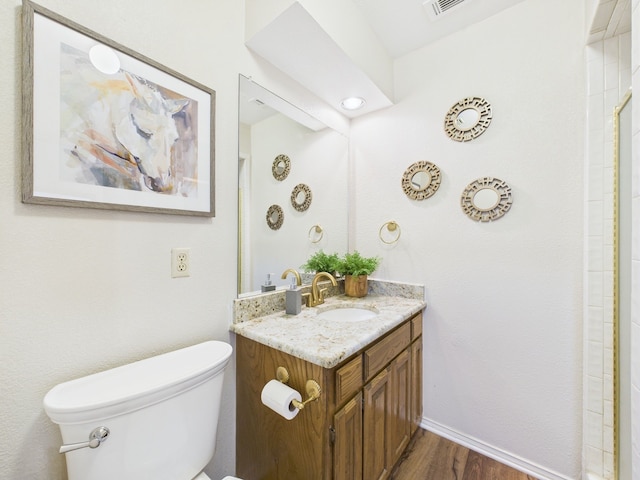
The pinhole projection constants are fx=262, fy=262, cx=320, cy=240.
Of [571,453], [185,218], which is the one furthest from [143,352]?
[571,453]

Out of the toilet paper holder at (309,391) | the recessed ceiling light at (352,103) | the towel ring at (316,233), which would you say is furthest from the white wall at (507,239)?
the toilet paper holder at (309,391)

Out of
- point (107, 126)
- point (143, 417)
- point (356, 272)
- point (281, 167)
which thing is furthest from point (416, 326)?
point (107, 126)

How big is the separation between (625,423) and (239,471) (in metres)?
1.61

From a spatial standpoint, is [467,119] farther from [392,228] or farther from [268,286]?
[268,286]

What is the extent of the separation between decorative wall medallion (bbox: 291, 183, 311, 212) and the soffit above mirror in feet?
2.01

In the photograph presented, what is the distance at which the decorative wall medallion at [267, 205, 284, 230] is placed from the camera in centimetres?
152

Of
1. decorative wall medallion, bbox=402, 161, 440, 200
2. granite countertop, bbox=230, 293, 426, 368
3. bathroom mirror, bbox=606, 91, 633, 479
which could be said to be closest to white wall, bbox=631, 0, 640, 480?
bathroom mirror, bbox=606, 91, 633, 479

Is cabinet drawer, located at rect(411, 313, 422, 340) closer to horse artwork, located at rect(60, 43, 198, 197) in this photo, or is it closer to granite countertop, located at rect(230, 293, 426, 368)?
granite countertop, located at rect(230, 293, 426, 368)

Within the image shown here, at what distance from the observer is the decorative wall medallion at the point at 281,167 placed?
1.57m

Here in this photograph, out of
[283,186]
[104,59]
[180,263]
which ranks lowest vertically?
[180,263]

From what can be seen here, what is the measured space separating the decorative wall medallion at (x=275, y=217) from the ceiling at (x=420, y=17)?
1.23 m

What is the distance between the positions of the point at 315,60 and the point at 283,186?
69 cm

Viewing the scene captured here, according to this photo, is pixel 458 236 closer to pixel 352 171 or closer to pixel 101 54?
pixel 352 171

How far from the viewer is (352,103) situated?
1.84 meters
